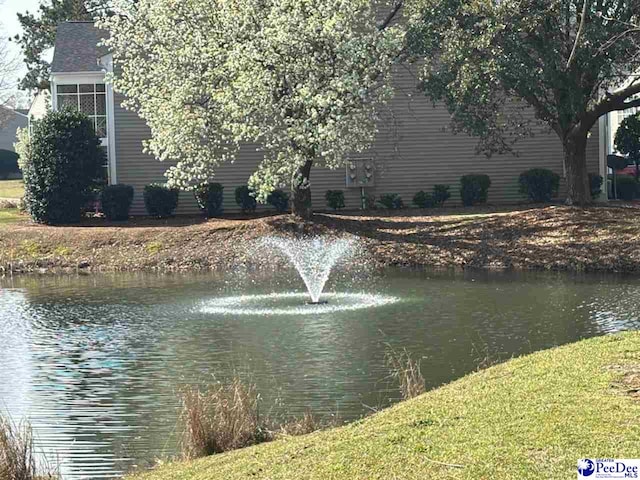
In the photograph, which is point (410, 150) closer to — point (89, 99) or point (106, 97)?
point (106, 97)

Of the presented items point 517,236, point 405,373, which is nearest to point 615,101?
point 517,236

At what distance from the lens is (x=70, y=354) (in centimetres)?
1662

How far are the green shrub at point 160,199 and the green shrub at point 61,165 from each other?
2006mm

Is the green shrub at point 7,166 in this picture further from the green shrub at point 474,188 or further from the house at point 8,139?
the green shrub at point 474,188

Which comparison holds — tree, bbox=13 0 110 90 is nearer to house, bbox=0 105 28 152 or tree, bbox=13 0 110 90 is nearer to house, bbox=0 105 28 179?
house, bbox=0 105 28 179

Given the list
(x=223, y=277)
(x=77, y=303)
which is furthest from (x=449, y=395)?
(x=223, y=277)

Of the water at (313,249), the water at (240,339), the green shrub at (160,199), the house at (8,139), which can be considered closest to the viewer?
the water at (240,339)

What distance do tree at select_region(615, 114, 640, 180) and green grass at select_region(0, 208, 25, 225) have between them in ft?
70.4

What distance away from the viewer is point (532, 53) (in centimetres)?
2964

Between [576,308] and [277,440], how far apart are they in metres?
11.3

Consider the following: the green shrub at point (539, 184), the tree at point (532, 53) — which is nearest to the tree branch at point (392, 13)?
the tree at point (532, 53)

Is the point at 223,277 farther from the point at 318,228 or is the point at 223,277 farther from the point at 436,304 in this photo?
the point at 436,304

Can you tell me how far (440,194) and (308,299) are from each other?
1556 cm

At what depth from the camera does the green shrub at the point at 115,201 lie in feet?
117
